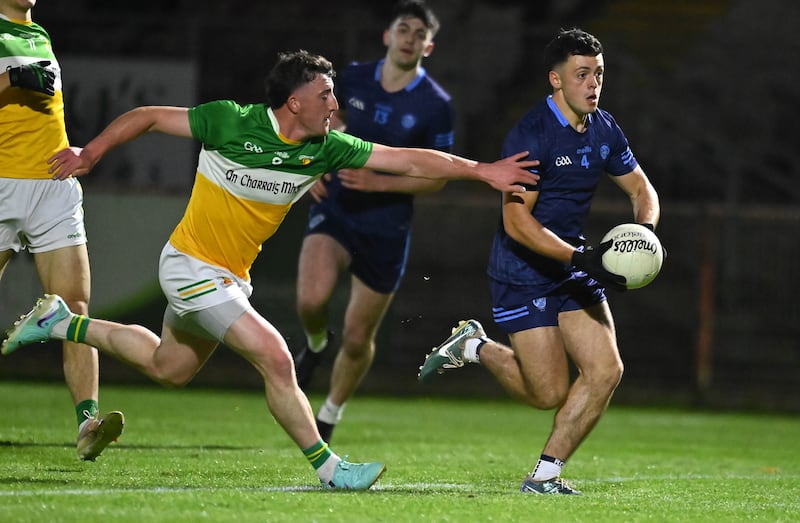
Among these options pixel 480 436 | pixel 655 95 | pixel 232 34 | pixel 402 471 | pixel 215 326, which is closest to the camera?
pixel 215 326

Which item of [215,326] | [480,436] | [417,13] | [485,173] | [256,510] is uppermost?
[417,13]

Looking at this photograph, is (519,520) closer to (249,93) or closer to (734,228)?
(734,228)

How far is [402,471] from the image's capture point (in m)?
7.73

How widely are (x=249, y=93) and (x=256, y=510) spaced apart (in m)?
10.7

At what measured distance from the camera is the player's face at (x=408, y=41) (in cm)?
905

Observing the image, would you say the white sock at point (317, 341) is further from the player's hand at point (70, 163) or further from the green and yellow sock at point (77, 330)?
the player's hand at point (70, 163)

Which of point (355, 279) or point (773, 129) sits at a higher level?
point (773, 129)

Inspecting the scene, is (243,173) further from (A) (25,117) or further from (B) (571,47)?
(B) (571,47)

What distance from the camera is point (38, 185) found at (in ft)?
24.4

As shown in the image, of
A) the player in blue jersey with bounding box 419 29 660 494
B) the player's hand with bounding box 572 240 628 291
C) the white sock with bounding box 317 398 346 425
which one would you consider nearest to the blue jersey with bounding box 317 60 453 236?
the white sock with bounding box 317 398 346 425

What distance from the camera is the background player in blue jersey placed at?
9.10m

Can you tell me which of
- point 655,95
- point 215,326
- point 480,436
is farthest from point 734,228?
point 215,326

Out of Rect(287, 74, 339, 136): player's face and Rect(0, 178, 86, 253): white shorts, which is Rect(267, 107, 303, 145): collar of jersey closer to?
Rect(287, 74, 339, 136): player's face

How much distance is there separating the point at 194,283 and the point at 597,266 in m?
2.03
